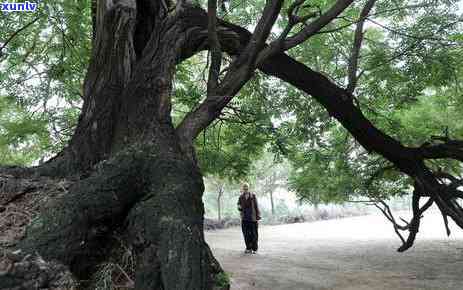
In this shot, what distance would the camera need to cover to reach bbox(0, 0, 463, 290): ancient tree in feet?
7.45

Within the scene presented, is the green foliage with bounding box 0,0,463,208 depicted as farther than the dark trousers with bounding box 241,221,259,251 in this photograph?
No

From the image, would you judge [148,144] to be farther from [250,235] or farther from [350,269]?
[250,235]

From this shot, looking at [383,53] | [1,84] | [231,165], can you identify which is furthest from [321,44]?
[1,84]

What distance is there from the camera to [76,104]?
8.16m

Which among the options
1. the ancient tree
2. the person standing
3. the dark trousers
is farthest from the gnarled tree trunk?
the dark trousers

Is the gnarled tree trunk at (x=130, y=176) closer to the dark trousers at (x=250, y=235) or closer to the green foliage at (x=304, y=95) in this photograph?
the green foliage at (x=304, y=95)

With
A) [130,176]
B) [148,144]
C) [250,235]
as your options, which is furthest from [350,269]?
[130,176]

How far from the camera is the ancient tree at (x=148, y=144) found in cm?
227

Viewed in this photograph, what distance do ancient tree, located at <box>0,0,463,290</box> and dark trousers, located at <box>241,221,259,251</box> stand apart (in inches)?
189

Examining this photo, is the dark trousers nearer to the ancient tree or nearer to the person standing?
the person standing

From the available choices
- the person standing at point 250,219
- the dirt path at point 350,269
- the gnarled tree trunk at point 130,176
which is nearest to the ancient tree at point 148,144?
the gnarled tree trunk at point 130,176

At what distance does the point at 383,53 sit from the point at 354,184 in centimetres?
336

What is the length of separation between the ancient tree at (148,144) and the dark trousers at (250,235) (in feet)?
15.8

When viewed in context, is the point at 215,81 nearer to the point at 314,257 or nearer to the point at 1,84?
the point at 1,84
